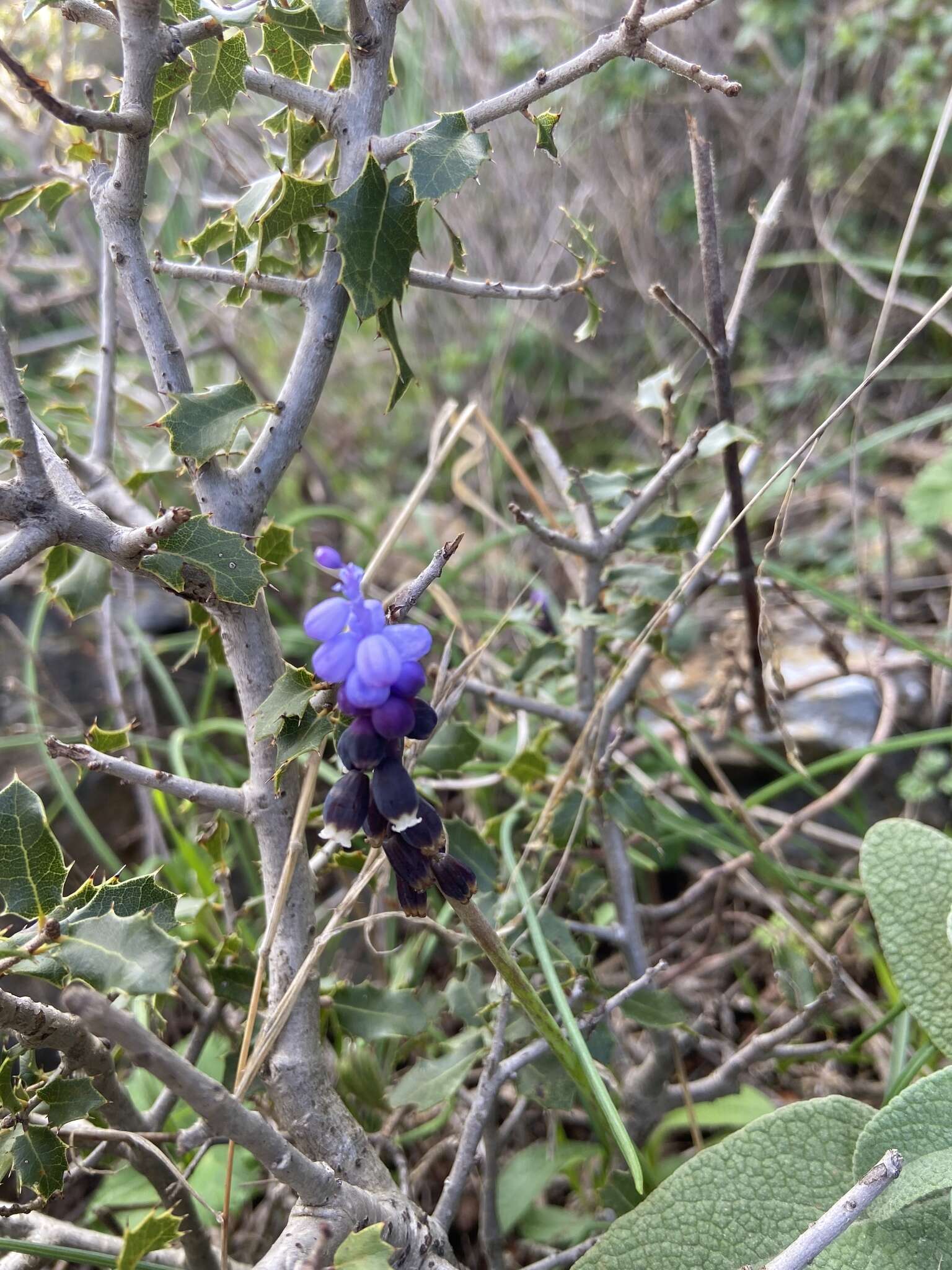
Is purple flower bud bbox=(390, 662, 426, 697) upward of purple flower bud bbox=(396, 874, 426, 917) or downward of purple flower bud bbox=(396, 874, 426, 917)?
upward

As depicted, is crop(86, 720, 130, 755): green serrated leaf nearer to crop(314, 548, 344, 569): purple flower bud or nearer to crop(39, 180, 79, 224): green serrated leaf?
crop(314, 548, 344, 569): purple flower bud

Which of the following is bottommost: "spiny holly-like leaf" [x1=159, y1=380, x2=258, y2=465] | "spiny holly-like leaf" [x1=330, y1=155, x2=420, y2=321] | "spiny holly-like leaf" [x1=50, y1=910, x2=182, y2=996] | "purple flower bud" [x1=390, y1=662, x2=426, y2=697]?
"spiny holly-like leaf" [x1=50, y1=910, x2=182, y2=996]

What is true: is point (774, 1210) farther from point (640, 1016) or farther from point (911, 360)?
point (911, 360)

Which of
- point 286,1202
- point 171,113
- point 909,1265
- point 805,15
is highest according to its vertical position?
point 171,113

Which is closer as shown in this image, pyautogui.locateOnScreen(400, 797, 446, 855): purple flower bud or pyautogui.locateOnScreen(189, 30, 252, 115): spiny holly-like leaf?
pyautogui.locateOnScreen(400, 797, 446, 855): purple flower bud

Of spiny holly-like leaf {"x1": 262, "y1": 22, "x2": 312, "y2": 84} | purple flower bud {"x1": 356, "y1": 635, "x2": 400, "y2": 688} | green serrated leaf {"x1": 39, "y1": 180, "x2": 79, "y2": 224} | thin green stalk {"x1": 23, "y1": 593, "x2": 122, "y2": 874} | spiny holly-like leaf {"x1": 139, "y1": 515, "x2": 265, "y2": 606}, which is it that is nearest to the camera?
purple flower bud {"x1": 356, "y1": 635, "x2": 400, "y2": 688}

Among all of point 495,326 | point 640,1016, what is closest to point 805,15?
point 495,326

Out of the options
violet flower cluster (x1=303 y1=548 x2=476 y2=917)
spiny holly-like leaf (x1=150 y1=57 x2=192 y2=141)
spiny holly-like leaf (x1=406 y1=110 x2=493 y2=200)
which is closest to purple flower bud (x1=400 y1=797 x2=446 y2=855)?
violet flower cluster (x1=303 y1=548 x2=476 y2=917)
